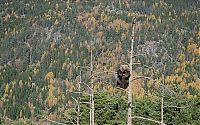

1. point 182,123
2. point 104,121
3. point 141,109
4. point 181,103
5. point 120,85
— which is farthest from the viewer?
point 141,109

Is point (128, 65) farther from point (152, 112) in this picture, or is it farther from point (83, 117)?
point (152, 112)

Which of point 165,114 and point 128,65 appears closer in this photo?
point 128,65

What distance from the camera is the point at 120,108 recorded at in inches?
2506

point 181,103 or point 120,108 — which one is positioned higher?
point 181,103

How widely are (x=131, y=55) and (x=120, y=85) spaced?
63cm

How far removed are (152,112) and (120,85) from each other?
4227cm

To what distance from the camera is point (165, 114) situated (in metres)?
48.6

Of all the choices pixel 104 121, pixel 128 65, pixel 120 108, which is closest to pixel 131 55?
pixel 128 65

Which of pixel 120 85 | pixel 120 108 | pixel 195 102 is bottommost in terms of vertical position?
pixel 120 108

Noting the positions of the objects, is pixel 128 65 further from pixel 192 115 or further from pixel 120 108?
pixel 120 108

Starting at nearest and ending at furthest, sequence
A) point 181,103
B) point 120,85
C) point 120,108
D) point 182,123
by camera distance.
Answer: point 120,85
point 181,103
point 182,123
point 120,108

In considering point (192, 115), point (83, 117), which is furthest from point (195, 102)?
point (83, 117)

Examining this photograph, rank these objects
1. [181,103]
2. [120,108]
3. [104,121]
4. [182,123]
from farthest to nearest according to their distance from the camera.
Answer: [120,108], [104,121], [182,123], [181,103]

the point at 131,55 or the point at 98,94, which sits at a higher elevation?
the point at 131,55
